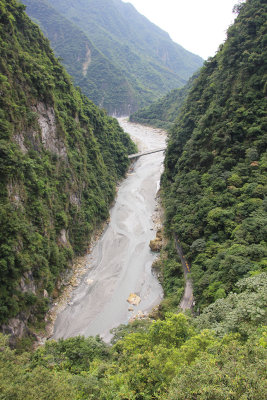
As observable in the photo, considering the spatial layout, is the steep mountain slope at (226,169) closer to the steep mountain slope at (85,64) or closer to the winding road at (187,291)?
the winding road at (187,291)

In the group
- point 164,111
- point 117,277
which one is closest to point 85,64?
point 164,111

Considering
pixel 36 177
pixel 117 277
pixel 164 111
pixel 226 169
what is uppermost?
pixel 226 169

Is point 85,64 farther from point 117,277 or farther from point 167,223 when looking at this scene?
point 117,277

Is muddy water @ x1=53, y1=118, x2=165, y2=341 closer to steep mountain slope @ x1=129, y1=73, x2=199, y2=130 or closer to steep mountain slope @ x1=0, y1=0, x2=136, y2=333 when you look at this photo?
steep mountain slope @ x1=0, y1=0, x2=136, y2=333

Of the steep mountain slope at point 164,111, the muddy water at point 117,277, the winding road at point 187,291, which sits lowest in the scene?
the muddy water at point 117,277

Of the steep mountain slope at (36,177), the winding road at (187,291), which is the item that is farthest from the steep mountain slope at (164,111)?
the winding road at (187,291)

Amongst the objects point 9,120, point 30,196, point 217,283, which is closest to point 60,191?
point 30,196
